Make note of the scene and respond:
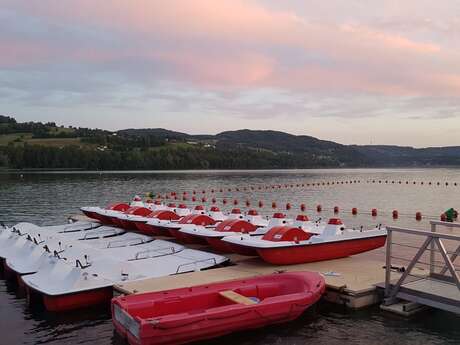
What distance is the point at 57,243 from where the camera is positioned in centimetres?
1688

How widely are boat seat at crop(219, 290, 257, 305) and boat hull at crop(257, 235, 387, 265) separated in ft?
10.6

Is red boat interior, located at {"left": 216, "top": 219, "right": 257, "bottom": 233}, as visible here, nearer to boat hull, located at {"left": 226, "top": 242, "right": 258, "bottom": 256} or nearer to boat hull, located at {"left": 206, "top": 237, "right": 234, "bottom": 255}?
boat hull, located at {"left": 206, "top": 237, "right": 234, "bottom": 255}

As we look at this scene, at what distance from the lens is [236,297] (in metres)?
10.7

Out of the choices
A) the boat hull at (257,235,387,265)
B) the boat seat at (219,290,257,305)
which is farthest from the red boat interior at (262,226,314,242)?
the boat seat at (219,290,257,305)

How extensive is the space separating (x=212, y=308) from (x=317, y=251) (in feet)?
18.0

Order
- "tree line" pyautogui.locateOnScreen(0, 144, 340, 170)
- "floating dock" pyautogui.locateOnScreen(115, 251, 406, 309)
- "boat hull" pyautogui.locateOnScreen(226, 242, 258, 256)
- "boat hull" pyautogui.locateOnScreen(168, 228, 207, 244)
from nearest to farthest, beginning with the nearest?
"floating dock" pyautogui.locateOnScreen(115, 251, 406, 309) < "boat hull" pyautogui.locateOnScreen(226, 242, 258, 256) < "boat hull" pyautogui.locateOnScreen(168, 228, 207, 244) < "tree line" pyautogui.locateOnScreen(0, 144, 340, 170)

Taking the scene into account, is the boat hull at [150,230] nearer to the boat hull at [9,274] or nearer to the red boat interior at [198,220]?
the red boat interior at [198,220]

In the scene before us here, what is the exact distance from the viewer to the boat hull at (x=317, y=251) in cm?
1414

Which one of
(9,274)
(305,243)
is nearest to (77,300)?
(9,274)

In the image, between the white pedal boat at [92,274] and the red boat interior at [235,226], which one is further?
the red boat interior at [235,226]

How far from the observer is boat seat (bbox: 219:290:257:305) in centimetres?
1042

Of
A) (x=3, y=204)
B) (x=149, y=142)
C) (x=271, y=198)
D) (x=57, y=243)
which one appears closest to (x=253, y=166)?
(x=149, y=142)

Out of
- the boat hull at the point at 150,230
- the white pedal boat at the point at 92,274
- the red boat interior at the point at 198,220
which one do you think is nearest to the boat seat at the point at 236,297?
the white pedal boat at the point at 92,274

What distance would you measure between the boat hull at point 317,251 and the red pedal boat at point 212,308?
204 cm
